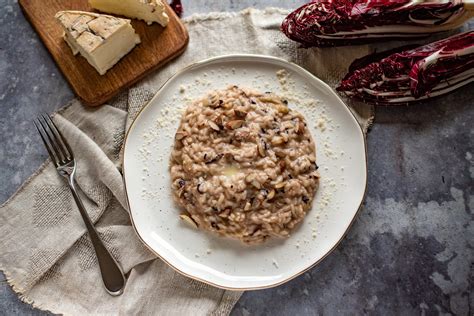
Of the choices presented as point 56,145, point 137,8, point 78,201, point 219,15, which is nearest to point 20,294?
point 78,201

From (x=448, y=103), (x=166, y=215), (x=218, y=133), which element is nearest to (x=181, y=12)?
(x=218, y=133)

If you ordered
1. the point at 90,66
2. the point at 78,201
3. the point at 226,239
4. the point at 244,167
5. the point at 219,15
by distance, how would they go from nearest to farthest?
the point at 244,167
the point at 226,239
the point at 78,201
the point at 90,66
the point at 219,15

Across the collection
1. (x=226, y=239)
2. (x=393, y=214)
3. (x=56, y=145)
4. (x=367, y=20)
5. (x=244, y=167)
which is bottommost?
(x=393, y=214)

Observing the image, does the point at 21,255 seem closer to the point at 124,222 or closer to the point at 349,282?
the point at 124,222

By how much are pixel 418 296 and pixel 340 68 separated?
5.31 ft

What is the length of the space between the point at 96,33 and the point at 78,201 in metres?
1.10

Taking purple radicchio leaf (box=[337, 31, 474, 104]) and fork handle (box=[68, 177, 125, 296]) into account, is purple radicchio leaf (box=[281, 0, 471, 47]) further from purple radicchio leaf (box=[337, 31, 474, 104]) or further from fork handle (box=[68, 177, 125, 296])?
fork handle (box=[68, 177, 125, 296])

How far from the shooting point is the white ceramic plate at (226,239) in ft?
11.4

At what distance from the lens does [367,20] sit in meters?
3.52

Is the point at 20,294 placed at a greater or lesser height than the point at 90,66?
lesser


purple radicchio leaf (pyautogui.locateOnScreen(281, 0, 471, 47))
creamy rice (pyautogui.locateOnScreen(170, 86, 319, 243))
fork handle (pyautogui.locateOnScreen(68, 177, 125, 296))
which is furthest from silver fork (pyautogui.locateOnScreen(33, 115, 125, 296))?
purple radicchio leaf (pyautogui.locateOnScreen(281, 0, 471, 47))

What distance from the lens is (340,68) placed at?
148 inches

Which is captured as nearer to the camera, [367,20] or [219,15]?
[367,20]

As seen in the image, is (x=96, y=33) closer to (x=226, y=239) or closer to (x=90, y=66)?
(x=90, y=66)
